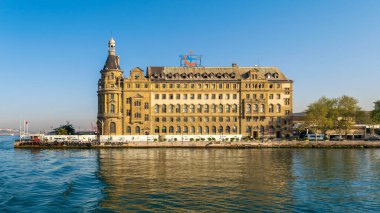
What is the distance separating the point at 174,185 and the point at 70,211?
17515 millimetres

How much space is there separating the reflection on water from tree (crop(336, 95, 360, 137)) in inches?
2758

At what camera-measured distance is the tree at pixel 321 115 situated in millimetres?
135500

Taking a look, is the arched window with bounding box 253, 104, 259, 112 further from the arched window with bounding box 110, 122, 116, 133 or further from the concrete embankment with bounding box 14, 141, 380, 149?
the arched window with bounding box 110, 122, 116, 133

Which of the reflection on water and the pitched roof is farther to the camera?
the pitched roof

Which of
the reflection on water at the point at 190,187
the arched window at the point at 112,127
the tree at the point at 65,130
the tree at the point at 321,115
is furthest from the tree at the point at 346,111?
the tree at the point at 65,130

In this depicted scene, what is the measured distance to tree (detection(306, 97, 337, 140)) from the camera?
13550cm

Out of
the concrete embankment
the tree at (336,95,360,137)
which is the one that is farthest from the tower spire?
the tree at (336,95,360,137)

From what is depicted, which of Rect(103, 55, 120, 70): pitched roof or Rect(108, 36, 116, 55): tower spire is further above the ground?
Rect(108, 36, 116, 55): tower spire

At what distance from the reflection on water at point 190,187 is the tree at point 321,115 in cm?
6236

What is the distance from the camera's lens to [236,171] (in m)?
66.3

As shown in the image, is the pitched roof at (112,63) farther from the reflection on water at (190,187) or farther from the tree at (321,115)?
the tree at (321,115)

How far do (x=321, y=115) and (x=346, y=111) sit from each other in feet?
41.3

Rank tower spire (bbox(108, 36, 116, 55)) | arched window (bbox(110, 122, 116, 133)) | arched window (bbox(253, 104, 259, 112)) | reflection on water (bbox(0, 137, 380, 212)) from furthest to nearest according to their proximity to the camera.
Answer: tower spire (bbox(108, 36, 116, 55))
arched window (bbox(253, 104, 259, 112))
arched window (bbox(110, 122, 116, 133))
reflection on water (bbox(0, 137, 380, 212))

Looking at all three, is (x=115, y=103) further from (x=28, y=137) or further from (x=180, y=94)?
(x=28, y=137)
